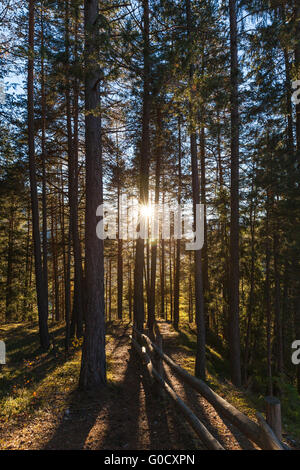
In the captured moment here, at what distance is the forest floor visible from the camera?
454 cm

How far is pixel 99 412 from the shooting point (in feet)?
18.4

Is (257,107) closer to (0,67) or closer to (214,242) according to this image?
(214,242)

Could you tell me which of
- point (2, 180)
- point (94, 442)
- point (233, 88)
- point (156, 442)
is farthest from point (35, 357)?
point (233, 88)

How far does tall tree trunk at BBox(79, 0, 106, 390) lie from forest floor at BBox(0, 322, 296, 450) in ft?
2.09

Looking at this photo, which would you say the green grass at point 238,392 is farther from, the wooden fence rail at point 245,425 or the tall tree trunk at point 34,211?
the tall tree trunk at point 34,211

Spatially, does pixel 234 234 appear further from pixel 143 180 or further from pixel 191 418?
pixel 191 418

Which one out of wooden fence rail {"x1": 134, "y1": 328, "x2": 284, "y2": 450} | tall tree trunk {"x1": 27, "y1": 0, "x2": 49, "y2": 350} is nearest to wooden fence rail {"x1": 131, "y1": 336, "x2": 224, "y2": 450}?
wooden fence rail {"x1": 134, "y1": 328, "x2": 284, "y2": 450}

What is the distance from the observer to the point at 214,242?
1559 centimetres

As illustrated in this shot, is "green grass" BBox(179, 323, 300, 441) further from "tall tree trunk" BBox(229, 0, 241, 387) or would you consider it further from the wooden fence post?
the wooden fence post

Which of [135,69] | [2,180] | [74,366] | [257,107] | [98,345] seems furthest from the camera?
[2,180]

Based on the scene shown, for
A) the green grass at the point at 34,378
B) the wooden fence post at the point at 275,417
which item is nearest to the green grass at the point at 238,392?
the wooden fence post at the point at 275,417

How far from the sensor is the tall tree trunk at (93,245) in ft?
21.8

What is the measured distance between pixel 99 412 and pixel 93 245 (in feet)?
12.8

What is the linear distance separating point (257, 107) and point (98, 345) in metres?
10.4
